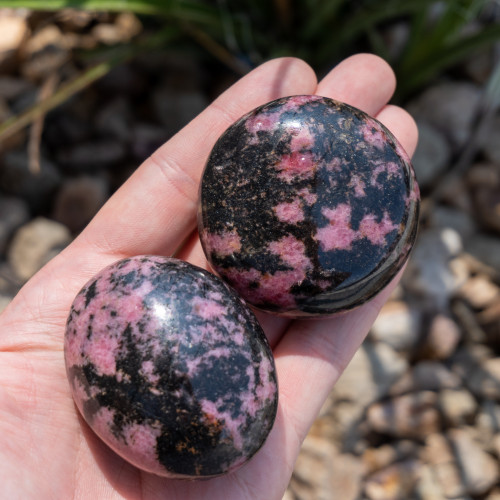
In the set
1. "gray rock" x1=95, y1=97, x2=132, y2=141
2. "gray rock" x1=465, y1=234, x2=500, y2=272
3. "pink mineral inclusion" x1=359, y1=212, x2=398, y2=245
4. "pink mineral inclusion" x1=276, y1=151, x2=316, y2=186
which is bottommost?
"gray rock" x1=465, y1=234, x2=500, y2=272

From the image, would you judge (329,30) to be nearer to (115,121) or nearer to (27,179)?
(115,121)

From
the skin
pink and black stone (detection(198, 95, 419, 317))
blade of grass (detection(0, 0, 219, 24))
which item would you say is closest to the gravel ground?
blade of grass (detection(0, 0, 219, 24))

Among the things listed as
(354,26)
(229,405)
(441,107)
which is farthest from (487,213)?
(229,405)

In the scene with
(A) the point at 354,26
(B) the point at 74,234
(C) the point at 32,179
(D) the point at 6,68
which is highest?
(A) the point at 354,26

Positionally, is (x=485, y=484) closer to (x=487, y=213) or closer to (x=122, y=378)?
(x=487, y=213)

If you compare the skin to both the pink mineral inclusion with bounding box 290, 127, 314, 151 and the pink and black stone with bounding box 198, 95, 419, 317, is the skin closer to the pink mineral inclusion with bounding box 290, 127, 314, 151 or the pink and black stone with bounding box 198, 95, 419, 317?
the pink and black stone with bounding box 198, 95, 419, 317

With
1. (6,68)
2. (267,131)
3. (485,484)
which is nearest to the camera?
(267,131)

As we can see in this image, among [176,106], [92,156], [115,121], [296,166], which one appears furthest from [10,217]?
[296,166]
